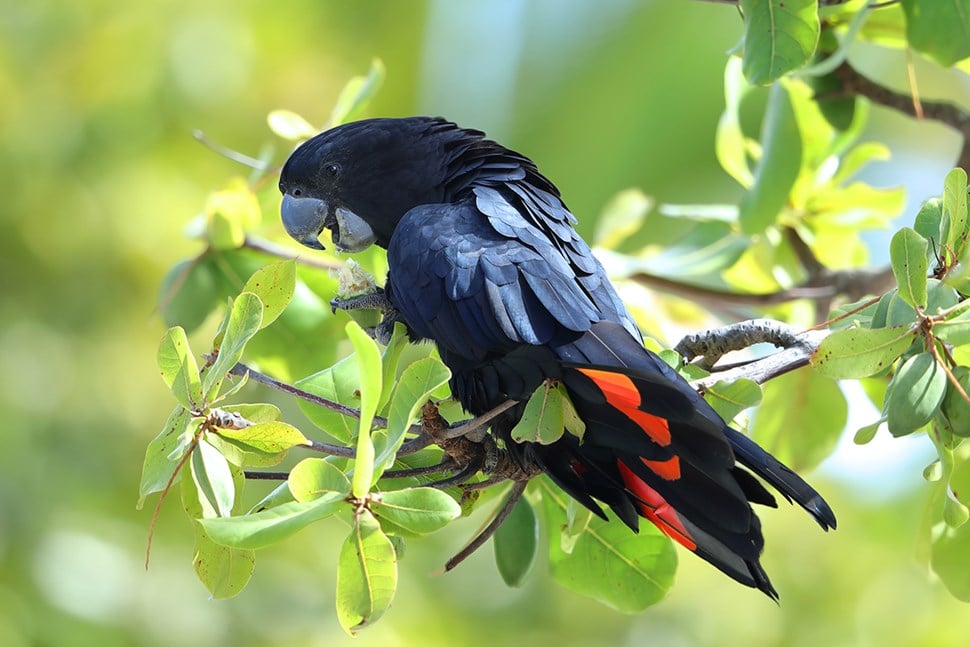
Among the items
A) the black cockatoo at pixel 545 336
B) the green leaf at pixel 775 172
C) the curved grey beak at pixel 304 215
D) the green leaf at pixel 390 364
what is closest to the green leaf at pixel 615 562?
the black cockatoo at pixel 545 336

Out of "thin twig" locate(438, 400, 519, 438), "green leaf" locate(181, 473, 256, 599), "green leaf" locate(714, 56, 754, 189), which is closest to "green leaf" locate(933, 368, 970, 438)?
"thin twig" locate(438, 400, 519, 438)

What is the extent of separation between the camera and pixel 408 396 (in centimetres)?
120

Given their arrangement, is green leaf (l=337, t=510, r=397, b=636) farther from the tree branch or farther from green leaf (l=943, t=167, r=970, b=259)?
the tree branch

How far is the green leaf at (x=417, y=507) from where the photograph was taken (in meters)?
1.18

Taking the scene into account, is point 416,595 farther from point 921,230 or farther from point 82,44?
point 921,230

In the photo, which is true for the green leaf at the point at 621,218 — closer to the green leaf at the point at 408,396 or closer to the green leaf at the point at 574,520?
the green leaf at the point at 574,520

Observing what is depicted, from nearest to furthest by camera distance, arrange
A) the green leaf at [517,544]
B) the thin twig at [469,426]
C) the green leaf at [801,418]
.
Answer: the thin twig at [469,426], the green leaf at [517,544], the green leaf at [801,418]

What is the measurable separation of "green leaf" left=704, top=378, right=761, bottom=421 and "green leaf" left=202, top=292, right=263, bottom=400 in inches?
25.0

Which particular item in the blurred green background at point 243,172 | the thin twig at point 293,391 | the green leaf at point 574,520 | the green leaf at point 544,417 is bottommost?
the blurred green background at point 243,172

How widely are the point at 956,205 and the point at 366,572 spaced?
0.89 metres

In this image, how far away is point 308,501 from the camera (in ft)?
3.79

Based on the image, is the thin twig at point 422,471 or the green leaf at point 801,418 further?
the green leaf at point 801,418

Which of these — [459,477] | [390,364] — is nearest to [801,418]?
[459,477]

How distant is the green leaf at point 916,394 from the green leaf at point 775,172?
3.22 ft
